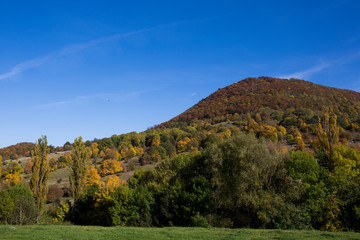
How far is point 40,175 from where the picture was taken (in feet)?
149

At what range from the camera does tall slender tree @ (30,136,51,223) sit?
4416 cm

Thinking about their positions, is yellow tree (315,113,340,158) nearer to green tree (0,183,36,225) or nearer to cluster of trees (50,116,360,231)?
cluster of trees (50,116,360,231)

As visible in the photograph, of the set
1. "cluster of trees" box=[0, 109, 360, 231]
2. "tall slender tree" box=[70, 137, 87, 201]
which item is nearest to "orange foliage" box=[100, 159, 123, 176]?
"cluster of trees" box=[0, 109, 360, 231]

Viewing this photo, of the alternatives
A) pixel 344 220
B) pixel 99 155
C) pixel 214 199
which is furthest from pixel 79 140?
pixel 99 155

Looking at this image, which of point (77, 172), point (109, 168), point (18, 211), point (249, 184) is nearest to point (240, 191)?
point (249, 184)

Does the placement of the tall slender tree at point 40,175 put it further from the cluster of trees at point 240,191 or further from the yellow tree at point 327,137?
the yellow tree at point 327,137

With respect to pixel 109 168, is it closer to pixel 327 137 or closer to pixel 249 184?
pixel 249 184

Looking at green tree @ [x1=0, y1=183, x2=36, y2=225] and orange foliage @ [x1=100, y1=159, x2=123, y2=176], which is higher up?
orange foliage @ [x1=100, y1=159, x2=123, y2=176]

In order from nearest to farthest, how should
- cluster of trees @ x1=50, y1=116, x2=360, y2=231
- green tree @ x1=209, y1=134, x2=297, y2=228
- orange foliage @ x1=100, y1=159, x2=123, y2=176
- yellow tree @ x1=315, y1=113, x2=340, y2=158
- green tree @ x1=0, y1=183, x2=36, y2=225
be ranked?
green tree @ x1=209, y1=134, x2=297, y2=228 < cluster of trees @ x1=50, y1=116, x2=360, y2=231 < green tree @ x1=0, y1=183, x2=36, y2=225 < yellow tree @ x1=315, y1=113, x2=340, y2=158 < orange foliage @ x1=100, y1=159, x2=123, y2=176

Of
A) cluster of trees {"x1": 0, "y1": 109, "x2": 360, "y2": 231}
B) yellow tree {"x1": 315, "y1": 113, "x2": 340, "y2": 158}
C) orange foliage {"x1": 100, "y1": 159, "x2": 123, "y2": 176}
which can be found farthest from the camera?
orange foliage {"x1": 100, "y1": 159, "x2": 123, "y2": 176}

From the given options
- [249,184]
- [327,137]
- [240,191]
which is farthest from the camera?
[327,137]

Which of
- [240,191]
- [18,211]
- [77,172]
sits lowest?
[18,211]

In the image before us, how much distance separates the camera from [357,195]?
3525 cm

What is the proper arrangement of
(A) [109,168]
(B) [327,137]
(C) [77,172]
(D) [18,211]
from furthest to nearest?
(A) [109,168], (C) [77,172], (B) [327,137], (D) [18,211]
